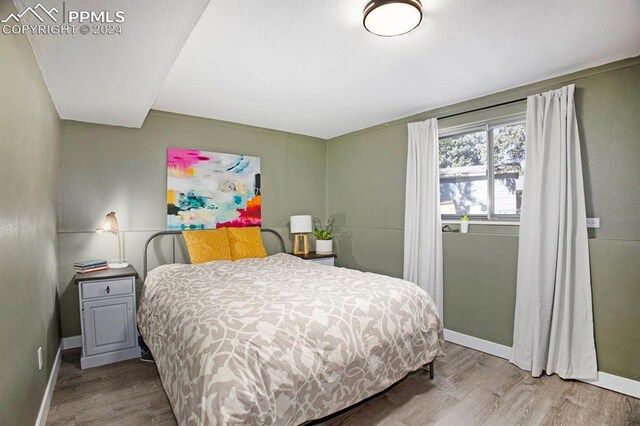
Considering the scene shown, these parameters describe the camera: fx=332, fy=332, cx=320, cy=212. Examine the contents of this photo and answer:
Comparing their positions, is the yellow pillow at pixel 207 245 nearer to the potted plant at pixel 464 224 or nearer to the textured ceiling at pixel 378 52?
the textured ceiling at pixel 378 52

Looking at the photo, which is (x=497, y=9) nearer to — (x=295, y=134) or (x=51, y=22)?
(x=51, y=22)

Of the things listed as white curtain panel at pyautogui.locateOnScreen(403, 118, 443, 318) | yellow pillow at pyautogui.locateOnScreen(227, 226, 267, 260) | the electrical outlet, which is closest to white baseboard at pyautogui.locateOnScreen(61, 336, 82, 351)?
yellow pillow at pyautogui.locateOnScreen(227, 226, 267, 260)

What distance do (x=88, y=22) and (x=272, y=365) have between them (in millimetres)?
1943

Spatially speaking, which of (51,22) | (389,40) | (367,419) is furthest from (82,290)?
(389,40)

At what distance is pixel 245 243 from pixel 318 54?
232 cm

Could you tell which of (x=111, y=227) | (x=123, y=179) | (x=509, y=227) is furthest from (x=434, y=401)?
(x=123, y=179)

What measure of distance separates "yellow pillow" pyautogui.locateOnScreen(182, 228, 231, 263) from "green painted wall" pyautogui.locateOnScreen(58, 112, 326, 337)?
37 cm

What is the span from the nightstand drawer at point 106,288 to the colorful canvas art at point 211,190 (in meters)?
0.93

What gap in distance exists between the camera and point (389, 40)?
2250 millimetres

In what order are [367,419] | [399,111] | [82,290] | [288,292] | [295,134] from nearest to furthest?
[367,419]
[288,292]
[82,290]
[399,111]
[295,134]

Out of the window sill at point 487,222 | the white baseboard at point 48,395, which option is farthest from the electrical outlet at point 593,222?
the white baseboard at point 48,395

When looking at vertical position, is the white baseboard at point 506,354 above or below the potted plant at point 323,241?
below

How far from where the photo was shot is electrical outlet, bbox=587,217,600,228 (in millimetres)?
2605

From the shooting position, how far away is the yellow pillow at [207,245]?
11.7 ft
